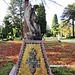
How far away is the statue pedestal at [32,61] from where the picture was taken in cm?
295

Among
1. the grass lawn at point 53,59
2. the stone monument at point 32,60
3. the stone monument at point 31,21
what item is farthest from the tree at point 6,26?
the stone monument at point 32,60

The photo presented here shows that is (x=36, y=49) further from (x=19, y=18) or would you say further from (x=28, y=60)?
(x=19, y=18)

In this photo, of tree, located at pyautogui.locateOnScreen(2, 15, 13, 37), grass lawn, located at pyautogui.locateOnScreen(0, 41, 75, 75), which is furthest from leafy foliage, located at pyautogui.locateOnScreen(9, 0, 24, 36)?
grass lawn, located at pyautogui.locateOnScreen(0, 41, 75, 75)

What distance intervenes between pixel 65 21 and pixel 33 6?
35177 mm

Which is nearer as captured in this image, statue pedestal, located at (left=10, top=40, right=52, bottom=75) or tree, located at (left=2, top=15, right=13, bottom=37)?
statue pedestal, located at (left=10, top=40, right=52, bottom=75)

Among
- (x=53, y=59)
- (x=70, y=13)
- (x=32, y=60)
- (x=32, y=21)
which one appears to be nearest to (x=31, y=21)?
(x=32, y=21)

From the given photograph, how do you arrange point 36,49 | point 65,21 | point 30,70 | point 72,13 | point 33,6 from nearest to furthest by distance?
1. point 30,70
2. point 36,49
3. point 33,6
4. point 72,13
5. point 65,21

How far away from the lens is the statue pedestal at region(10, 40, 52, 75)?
9.67ft

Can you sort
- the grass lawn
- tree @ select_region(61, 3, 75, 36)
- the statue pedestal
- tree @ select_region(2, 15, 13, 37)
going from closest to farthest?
the statue pedestal
the grass lawn
tree @ select_region(2, 15, 13, 37)
tree @ select_region(61, 3, 75, 36)

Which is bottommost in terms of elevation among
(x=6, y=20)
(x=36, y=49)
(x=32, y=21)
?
(x=36, y=49)

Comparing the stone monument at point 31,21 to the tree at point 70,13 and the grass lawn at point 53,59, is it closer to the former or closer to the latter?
the grass lawn at point 53,59

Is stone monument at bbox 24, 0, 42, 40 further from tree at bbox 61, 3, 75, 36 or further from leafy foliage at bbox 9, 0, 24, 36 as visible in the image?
tree at bbox 61, 3, 75, 36

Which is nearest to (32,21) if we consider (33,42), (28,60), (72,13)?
(33,42)

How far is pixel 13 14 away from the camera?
25.6m
